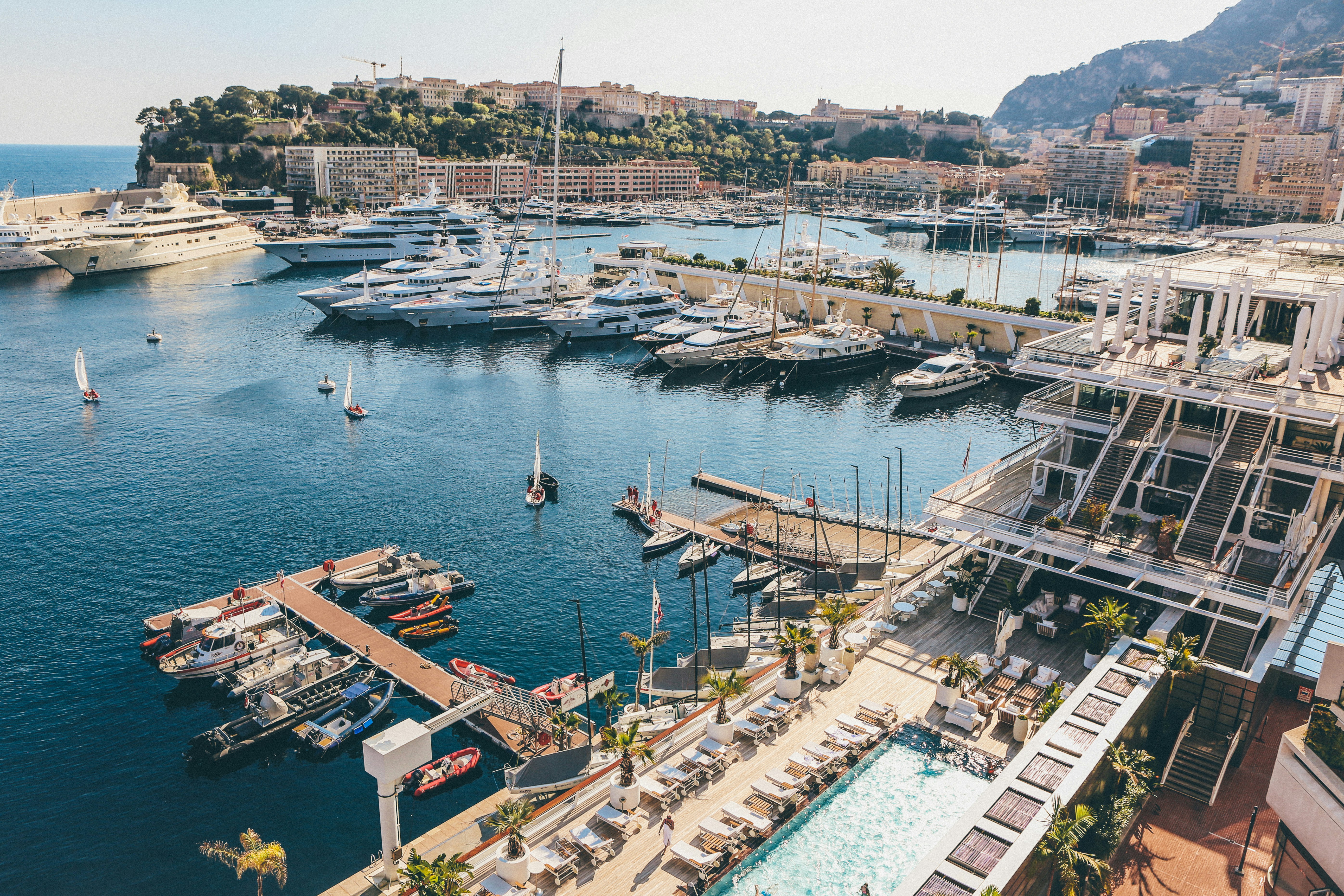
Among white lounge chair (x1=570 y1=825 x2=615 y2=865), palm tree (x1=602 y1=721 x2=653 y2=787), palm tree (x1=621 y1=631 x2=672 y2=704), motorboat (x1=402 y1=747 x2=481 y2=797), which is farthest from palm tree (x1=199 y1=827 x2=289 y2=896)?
palm tree (x1=621 y1=631 x2=672 y2=704)

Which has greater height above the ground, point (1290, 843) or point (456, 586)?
point (1290, 843)

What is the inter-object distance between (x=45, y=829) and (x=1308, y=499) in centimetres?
3869

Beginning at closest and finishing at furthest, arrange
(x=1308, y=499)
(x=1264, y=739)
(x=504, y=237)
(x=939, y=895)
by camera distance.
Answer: (x=939, y=895), (x=1264, y=739), (x=1308, y=499), (x=504, y=237)

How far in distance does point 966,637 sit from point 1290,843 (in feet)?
36.5

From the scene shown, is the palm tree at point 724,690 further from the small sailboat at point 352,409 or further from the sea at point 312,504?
the small sailboat at point 352,409

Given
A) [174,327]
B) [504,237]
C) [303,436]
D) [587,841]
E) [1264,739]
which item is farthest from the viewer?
[504,237]

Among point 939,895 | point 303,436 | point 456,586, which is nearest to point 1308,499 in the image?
point 939,895

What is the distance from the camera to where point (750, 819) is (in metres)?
20.3

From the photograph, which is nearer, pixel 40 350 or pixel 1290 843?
pixel 1290 843

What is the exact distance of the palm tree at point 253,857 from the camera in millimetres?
20125

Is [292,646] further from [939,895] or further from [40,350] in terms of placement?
[40,350]

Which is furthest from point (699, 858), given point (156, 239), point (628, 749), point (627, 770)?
point (156, 239)

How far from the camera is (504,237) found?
15675 centimetres

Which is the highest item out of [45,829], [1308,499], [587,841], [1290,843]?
[1308,499]
